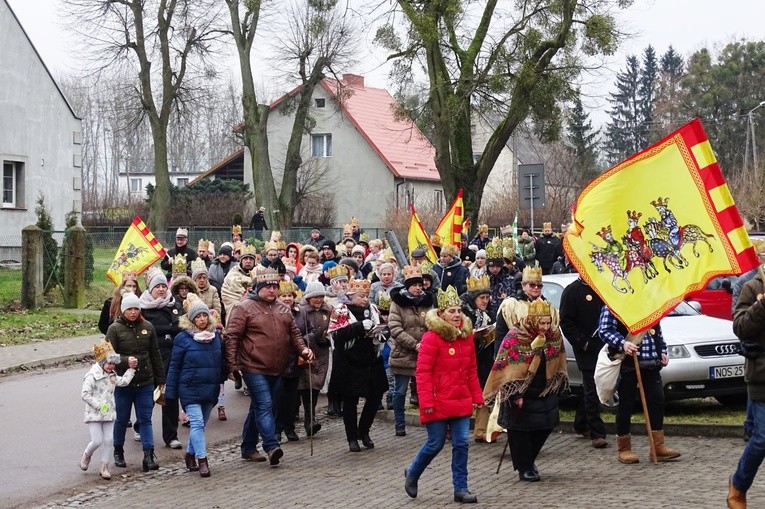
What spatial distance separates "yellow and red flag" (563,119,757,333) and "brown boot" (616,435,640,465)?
109 centimetres

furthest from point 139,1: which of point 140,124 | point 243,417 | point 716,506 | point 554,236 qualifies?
point 716,506

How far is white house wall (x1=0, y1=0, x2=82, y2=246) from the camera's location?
36.7 meters

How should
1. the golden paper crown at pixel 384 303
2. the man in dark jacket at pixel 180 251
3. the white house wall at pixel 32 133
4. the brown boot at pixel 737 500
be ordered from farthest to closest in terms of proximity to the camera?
1. the white house wall at pixel 32 133
2. the man in dark jacket at pixel 180 251
3. the golden paper crown at pixel 384 303
4. the brown boot at pixel 737 500

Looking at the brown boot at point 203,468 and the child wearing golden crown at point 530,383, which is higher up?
the child wearing golden crown at point 530,383

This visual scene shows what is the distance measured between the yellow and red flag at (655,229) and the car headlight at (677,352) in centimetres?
232

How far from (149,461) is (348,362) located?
2171 mm

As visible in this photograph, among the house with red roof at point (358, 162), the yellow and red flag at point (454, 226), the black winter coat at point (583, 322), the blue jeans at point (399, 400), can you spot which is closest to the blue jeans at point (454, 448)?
the black winter coat at point (583, 322)

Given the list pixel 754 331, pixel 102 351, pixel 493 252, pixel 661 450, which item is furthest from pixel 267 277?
pixel 754 331

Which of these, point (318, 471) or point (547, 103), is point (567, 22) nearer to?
point (547, 103)

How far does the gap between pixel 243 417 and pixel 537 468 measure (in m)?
4.73

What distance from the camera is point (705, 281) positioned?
9.51 metres

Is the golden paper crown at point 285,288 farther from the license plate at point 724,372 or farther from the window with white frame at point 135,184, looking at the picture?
the window with white frame at point 135,184

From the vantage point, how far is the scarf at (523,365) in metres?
9.85

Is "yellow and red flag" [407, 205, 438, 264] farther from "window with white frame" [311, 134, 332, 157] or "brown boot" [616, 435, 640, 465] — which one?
"window with white frame" [311, 134, 332, 157]
